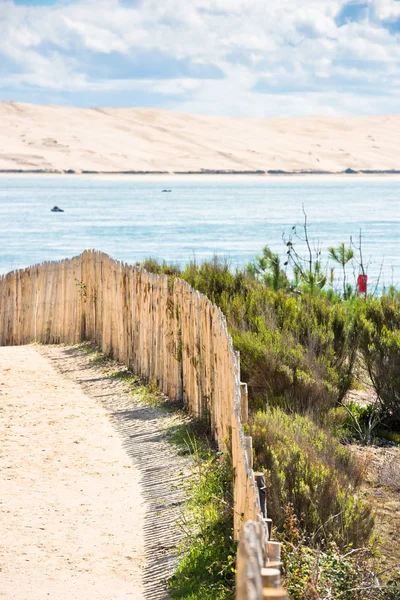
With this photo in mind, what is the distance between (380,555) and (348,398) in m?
4.01

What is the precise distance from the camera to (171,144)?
168000 mm

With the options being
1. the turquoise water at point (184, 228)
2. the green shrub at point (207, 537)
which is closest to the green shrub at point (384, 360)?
the green shrub at point (207, 537)

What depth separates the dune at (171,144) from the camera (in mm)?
149000

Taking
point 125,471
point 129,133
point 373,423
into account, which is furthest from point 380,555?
→ point 129,133

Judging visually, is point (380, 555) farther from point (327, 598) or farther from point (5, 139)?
point (5, 139)

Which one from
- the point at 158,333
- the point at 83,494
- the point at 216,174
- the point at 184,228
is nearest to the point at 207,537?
the point at 83,494

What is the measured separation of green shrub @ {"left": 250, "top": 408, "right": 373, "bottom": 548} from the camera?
547 cm

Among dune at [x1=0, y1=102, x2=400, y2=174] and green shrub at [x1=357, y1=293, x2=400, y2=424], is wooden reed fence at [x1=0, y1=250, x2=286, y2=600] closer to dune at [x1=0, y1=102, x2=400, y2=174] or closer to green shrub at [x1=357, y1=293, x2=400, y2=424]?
green shrub at [x1=357, y1=293, x2=400, y2=424]

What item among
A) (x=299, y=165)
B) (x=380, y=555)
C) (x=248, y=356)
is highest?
(x=299, y=165)

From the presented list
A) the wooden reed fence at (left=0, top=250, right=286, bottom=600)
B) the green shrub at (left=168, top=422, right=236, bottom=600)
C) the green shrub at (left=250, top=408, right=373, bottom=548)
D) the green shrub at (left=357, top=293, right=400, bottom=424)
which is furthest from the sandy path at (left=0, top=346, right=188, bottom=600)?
the green shrub at (left=357, top=293, right=400, bottom=424)

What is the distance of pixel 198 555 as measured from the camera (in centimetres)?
545

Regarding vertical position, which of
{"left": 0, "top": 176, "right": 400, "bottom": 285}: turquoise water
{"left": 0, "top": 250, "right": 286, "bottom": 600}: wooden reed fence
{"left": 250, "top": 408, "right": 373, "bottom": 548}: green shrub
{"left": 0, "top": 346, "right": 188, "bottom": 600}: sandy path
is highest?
{"left": 0, "top": 176, "right": 400, "bottom": 285}: turquoise water

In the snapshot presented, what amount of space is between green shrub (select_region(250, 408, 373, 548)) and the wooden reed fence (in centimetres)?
22

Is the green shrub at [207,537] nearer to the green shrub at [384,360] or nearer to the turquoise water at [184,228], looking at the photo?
the green shrub at [384,360]
